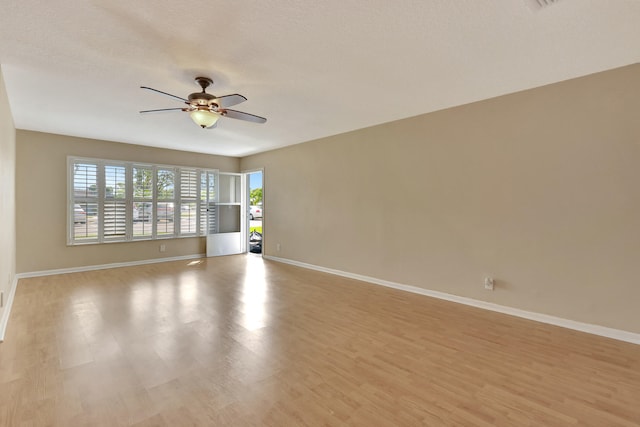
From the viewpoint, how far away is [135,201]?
5.95 metres

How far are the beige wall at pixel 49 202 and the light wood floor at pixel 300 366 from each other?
5.07 ft

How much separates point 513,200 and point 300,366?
2.84 m

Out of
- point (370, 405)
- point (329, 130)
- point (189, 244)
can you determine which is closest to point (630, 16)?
point (370, 405)

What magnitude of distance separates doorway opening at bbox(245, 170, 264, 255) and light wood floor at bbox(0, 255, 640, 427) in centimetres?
377

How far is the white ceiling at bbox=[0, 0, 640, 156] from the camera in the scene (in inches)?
75.6

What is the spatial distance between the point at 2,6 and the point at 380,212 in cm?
418

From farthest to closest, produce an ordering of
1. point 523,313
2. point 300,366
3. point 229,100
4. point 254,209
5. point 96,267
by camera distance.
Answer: point 254,209 → point 96,267 → point 523,313 → point 229,100 → point 300,366

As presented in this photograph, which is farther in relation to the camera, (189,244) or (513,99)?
(189,244)

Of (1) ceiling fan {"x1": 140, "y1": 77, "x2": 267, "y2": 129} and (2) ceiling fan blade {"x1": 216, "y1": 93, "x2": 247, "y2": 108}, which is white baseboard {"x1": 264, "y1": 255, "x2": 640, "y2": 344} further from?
(2) ceiling fan blade {"x1": 216, "y1": 93, "x2": 247, "y2": 108}

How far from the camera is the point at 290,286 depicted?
14.6 ft

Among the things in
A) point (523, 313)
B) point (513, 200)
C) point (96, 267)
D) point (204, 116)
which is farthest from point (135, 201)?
point (523, 313)

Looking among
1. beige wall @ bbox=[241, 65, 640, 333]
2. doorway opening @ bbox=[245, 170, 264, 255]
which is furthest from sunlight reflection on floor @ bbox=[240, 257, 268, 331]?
doorway opening @ bbox=[245, 170, 264, 255]

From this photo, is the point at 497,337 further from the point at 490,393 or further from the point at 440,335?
the point at 490,393

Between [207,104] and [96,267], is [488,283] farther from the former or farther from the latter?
[96,267]
